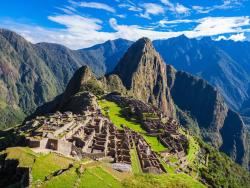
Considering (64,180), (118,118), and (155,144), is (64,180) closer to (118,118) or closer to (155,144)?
(155,144)

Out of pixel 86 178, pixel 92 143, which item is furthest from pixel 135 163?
pixel 86 178

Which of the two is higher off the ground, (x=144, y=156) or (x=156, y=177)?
(x=156, y=177)

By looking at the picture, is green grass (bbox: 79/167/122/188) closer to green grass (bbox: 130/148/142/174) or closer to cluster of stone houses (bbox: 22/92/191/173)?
cluster of stone houses (bbox: 22/92/191/173)

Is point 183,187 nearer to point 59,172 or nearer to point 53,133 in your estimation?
point 59,172

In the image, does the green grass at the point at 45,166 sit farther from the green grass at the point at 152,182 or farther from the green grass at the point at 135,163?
the green grass at the point at 135,163

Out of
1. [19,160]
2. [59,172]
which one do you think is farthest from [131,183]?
[19,160]

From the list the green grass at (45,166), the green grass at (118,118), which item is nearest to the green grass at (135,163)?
the green grass at (45,166)

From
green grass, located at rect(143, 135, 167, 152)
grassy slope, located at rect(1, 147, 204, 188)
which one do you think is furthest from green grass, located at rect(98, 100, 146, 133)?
grassy slope, located at rect(1, 147, 204, 188)

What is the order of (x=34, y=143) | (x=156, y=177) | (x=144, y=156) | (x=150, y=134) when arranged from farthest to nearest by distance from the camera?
(x=150, y=134) < (x=144, y=156) < (x=34, y=143) < (x=156, y=177)
